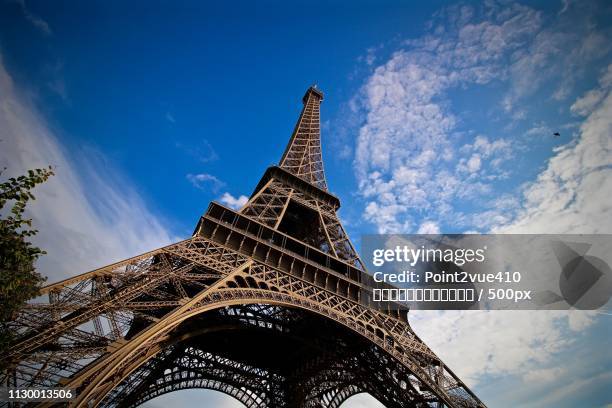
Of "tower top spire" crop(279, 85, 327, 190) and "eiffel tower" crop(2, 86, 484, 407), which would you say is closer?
"eiffel tower" crop(2, 86, 484, 407)

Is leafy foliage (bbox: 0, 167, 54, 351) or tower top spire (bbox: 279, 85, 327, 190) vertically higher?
tower top spire (bbox: 279, 85, 327, 190)

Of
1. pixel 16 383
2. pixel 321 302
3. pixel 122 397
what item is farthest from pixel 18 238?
pixel 122 397

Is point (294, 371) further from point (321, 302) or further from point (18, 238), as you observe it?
point (18, 238)

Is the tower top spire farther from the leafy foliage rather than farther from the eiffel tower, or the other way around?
the leafy foliage

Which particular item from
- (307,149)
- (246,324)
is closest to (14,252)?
(246,324)

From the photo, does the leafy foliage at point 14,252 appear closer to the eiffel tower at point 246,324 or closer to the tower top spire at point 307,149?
the eiffel tower at point 246,324

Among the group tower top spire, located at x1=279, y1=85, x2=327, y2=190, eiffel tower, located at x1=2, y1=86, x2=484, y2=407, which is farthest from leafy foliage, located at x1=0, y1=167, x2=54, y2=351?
tower top spire, located at x1=279, y1=85, x2=327, y2=190
